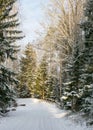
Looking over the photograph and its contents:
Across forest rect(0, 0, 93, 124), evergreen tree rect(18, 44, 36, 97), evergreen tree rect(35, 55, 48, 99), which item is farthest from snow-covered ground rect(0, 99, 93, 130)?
evergreen tree rect(18, 44, 36, 97)

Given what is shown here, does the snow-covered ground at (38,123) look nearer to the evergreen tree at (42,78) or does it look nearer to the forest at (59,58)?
the forest at (59,58)

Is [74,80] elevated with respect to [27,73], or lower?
elevated

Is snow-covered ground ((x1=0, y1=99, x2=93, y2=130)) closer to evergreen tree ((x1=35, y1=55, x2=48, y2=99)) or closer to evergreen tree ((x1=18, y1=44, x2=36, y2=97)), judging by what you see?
evergreen tree ((x1=35, y1=55, x2=48, y2=99))

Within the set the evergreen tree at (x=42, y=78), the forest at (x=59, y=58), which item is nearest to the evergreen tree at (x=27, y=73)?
the forest at (x=59, y=58)

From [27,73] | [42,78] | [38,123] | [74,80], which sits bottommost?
[42,78]

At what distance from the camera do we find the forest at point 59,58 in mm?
19000

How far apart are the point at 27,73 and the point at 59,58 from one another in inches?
1085

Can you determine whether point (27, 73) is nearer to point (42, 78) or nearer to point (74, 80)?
point (42, 78)

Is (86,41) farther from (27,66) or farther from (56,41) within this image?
(27,66)

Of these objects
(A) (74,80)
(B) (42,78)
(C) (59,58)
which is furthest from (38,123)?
(B) (42,78)

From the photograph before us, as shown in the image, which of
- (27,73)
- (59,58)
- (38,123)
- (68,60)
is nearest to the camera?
(38,123)

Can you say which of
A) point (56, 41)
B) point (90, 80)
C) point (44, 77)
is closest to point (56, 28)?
point (56, 41)

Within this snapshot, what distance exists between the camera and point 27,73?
230ft

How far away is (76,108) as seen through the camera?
27.2m
